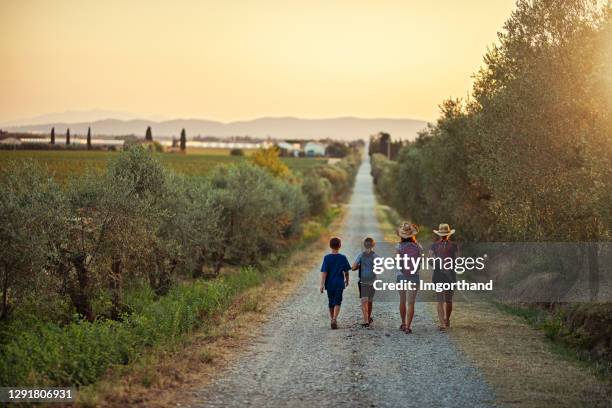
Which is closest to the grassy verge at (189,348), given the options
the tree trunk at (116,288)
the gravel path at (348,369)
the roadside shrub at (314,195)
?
the gravel path at (348,369)

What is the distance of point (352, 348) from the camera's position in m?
13.6

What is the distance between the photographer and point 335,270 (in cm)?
1548

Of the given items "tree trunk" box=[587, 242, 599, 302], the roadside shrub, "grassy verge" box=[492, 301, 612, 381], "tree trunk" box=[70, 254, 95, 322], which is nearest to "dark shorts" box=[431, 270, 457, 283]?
"grassy verge" box=[492, 301, 612, 381]

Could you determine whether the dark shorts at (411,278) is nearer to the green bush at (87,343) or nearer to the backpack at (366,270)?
the backpack at (366,270)

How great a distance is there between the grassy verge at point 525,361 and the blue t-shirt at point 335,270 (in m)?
2.62

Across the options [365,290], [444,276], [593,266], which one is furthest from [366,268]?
[593,266]

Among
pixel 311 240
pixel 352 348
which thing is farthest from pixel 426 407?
pixel 311 240

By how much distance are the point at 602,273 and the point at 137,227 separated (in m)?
12.5

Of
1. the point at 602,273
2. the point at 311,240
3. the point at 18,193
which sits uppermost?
the point at 18,193

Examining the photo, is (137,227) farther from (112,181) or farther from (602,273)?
(602,273)

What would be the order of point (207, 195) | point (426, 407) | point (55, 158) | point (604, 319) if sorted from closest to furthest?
1. point (426, 407)
2. point (604, 319)
3. point (207, 195)
4. point (55, 158)
